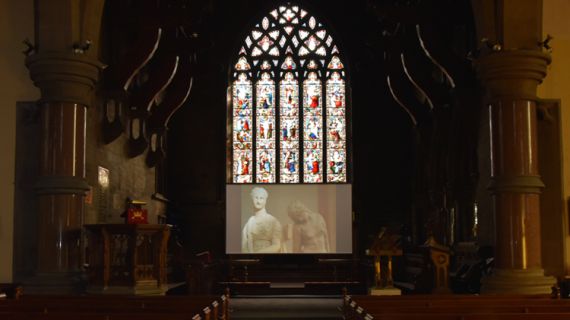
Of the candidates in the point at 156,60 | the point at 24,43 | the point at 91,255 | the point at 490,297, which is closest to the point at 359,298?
the point at 490,297

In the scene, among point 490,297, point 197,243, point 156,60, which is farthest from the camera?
point 197,243

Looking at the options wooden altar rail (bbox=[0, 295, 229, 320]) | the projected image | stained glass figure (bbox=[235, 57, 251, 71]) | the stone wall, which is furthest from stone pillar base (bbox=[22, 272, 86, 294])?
stained glass figure (bbox=[235, 57, 251, 71])

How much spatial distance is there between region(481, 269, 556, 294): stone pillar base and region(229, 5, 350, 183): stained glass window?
846cm

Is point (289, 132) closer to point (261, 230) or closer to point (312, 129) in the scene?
point (312, 129)

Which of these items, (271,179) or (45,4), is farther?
(271,179)

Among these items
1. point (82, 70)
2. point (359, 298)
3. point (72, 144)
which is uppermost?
point (82, 70)

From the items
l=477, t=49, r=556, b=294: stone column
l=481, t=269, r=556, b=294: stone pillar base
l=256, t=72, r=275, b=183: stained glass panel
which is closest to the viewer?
l=481, t=269, r=556, b=294: stone pillar base

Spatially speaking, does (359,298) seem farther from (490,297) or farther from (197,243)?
(197,243)

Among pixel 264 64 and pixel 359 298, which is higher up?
pixel 264 64

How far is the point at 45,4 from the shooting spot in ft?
33.6

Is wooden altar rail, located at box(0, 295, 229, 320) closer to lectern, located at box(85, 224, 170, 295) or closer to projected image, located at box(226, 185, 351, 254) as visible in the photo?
lectern, located at box(85, 224, 170, 295)

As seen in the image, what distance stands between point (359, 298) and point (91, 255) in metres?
3.84

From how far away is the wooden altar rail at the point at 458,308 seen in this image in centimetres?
531

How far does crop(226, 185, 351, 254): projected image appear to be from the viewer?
17.3 meters
